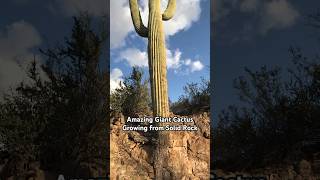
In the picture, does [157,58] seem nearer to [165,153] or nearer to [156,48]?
[156,48]

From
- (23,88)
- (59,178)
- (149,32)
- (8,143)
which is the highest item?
(149,32)

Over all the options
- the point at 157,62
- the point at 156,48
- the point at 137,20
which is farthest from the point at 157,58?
the point at 137,20

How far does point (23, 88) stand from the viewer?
33.1 ft

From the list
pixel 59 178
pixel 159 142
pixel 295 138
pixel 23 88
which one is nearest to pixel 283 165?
pixel 295 138

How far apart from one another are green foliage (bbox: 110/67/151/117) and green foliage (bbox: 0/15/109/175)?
0.45 metres

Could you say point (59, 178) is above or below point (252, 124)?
below

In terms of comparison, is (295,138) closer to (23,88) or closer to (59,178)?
(59,178)

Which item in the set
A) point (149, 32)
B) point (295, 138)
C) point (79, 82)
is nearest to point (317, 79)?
point (295, 138)

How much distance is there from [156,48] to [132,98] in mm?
1239

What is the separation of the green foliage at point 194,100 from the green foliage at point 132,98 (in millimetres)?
574

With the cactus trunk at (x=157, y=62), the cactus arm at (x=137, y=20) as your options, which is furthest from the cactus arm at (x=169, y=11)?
the cactus arm at (x=137, y=20)

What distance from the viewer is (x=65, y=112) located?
10.0 metres

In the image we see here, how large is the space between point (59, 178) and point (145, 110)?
1.97 m

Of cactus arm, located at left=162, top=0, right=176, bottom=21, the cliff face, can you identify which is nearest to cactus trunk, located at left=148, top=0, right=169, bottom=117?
cactus arm, located at left=162, top=0, right=176, bottom=21
